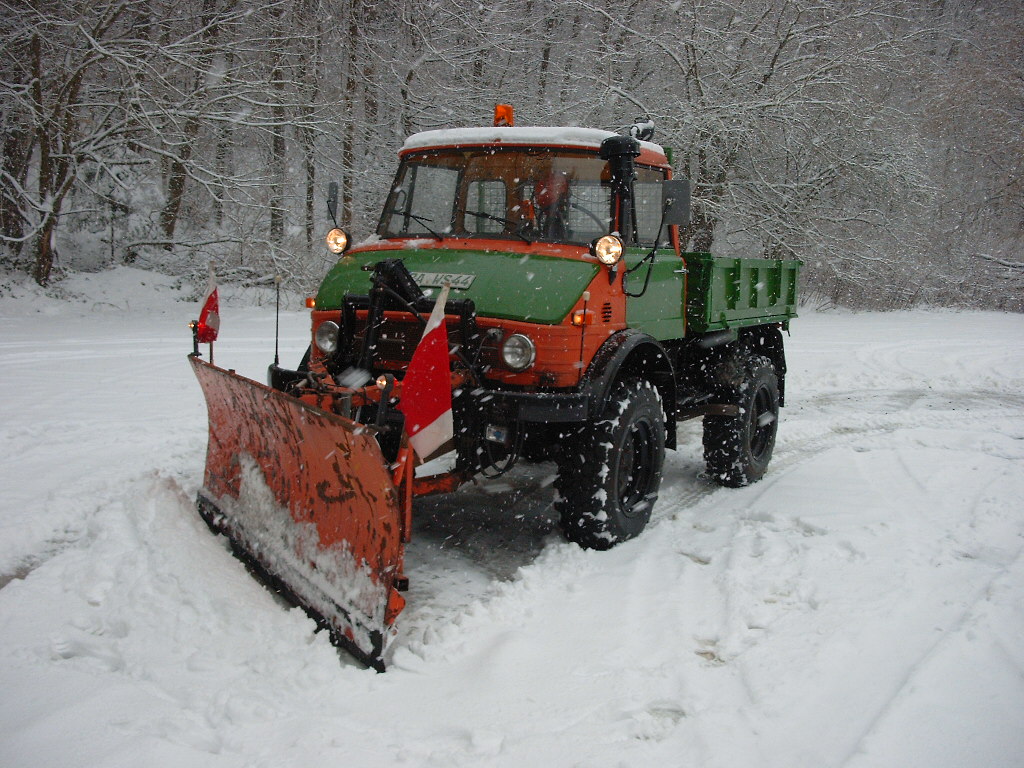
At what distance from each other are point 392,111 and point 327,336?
1453cm

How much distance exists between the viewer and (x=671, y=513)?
5.49m

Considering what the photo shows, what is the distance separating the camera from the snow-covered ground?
2.79 meters

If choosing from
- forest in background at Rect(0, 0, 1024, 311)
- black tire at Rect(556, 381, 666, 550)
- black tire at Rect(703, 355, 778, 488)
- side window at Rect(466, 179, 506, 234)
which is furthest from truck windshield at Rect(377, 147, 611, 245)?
forest in background at Rect(0, 0, 1024, 311)

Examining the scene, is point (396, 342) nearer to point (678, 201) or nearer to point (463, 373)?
point (463, 373)

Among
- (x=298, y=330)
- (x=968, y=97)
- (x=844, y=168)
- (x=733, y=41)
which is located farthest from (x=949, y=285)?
(x=298, y=330)

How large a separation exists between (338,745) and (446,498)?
3.01m

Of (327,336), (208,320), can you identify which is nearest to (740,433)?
(327,336)

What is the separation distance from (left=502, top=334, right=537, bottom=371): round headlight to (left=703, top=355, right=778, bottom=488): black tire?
2514mm

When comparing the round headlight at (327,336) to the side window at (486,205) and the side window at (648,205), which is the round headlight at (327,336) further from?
the side window at (648,205)

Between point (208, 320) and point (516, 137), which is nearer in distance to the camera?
point (516, 137)

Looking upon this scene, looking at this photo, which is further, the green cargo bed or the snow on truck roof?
the green cargo bed

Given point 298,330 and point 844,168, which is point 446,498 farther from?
point 844,168

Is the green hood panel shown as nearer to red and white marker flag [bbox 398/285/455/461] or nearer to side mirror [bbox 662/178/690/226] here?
side mirror [bbox 662/178/690/226]

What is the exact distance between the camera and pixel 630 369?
4.96 metres
